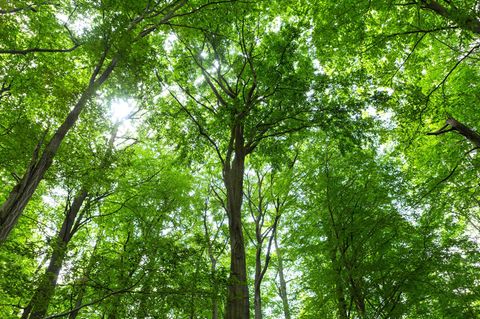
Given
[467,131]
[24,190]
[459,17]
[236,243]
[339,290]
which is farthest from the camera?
[467,131]

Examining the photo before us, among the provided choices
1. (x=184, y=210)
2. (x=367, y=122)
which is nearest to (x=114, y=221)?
(x=184, y=210)

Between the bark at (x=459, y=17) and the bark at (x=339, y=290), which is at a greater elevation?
the bark at (x=459, y=17)

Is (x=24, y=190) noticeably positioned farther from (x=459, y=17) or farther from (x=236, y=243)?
(x=459, y=17)

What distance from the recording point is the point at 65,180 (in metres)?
7.39

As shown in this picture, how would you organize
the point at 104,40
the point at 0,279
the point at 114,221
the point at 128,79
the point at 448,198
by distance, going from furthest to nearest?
1. the point at 114,221
2. the point at 448,198
3. the point at 128,79
4. the point at 104,40
5. the point at 0,279

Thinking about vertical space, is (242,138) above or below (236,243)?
above

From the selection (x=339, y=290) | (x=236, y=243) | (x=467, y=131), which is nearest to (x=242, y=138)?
A: (x=236, y=243)

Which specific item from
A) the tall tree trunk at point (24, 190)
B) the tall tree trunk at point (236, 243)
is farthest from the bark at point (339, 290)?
the tall tree trunk at point (24, 190)

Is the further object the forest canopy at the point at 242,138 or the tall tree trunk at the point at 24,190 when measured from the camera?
the forest canopy at the point at 242,138

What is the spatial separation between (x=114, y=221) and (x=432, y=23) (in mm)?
13632

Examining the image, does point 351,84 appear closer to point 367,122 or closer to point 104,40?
point 367,122

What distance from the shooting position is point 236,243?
6324 mm

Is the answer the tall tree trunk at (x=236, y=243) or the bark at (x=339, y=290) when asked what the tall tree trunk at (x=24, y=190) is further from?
the bark at (x=339, y=290)

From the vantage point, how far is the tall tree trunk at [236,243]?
219 inches
